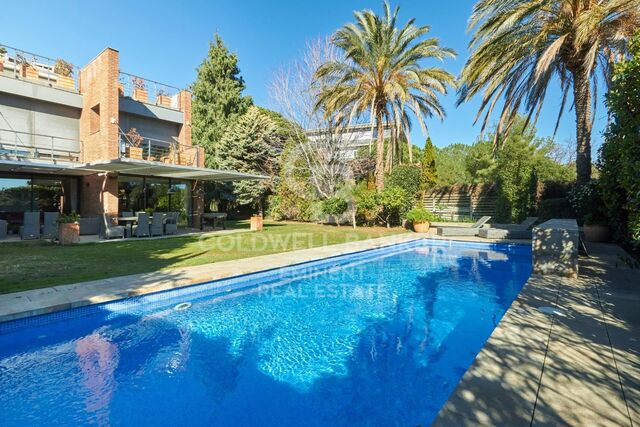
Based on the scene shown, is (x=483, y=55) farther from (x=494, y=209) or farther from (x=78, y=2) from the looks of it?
(x=78, y=2)

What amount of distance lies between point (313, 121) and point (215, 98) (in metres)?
11.9

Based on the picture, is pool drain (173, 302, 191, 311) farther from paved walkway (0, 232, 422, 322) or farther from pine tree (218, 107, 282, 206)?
pine tree (218, 107, 282, 206)

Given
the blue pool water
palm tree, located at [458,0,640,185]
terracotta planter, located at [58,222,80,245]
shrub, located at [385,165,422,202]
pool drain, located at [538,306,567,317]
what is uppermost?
palm tree, located at [458,0,640,185]

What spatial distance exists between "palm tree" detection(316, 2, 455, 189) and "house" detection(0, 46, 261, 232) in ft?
24.7

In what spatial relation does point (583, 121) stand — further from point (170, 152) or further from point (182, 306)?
point (170, 152)

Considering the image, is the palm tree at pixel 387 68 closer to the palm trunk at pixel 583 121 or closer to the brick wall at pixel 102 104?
the palm trunk at pixel 583 121

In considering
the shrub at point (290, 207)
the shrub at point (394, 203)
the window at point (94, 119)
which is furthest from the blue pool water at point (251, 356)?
the shrub at point (290, 207)

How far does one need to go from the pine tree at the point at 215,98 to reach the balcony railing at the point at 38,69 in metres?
12.1

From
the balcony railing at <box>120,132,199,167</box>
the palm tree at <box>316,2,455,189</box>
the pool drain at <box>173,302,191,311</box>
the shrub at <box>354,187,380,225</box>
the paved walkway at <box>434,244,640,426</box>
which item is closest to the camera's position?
the paved walkway at <box>434,244,640,426</box>

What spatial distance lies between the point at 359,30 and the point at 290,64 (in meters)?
7.18

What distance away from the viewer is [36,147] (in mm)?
15734

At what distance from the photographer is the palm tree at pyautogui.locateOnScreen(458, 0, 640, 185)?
11.5m

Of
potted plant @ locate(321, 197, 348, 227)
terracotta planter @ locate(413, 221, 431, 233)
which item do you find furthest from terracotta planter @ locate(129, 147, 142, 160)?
terracotta planter @ locate(413, 221, 431, 233)

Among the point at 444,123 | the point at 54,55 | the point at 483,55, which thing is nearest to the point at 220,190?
the point at 54,55
